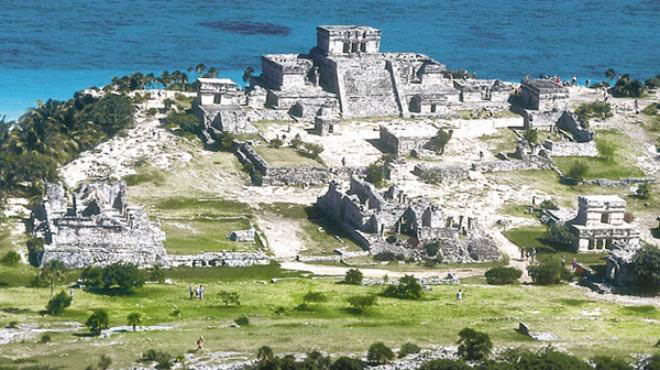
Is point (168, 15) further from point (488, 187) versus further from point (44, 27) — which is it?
point (488, 187)

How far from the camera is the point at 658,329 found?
2724 inches

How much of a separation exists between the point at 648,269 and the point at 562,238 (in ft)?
29.7

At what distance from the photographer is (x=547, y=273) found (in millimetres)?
77562

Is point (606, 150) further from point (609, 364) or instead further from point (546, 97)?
point (609, 364)

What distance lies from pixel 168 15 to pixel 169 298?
98.2 metres

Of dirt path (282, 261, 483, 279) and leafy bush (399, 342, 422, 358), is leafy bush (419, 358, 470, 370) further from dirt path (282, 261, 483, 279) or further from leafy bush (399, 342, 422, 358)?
dirt path (282, 261, 483, 279)

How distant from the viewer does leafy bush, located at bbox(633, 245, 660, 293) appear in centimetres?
7656

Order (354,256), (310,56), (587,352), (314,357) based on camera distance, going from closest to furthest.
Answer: (314,357), (587,352), (354,256), (310,56)

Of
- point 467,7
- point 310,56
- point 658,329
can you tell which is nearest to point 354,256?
point 658,329

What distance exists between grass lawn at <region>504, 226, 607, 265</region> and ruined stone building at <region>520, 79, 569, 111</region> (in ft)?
80.1

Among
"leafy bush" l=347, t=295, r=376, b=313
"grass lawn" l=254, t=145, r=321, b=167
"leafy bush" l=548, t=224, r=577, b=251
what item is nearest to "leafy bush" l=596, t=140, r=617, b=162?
"leafy bush" l=548, t=224, r=577, b=251

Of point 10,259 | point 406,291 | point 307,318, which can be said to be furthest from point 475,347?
point 10,259

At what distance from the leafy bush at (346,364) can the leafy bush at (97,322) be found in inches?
432

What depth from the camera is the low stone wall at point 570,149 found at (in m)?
102
